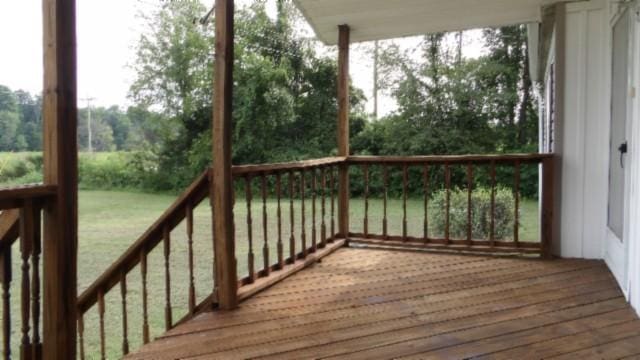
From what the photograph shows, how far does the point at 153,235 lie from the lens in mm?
2895

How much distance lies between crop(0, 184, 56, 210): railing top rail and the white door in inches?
123

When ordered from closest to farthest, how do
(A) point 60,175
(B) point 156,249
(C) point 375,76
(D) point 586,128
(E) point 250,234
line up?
1. (A) point 60,175
2. (E) point 250,234
3. (D) point 586,128
4. (B) point 156,249
5. (C) point 375,76

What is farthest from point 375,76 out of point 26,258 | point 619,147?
point 26,258

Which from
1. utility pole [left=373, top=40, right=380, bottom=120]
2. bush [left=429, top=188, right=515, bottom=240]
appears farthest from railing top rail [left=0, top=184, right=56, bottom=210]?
utility pole [left=373, top=40, right=380, bottom=120]

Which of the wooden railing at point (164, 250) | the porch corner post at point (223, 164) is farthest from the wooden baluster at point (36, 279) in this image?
the porch corner post at point (223, 164)

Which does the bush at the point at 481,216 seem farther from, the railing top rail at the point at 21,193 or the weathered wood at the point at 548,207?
the railing top rail at the point at 21,193

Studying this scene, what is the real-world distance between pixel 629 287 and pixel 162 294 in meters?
4.86

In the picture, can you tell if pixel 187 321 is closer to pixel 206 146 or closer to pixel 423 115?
pixel 206 146

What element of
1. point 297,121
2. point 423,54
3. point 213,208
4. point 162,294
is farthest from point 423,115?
point 213,208

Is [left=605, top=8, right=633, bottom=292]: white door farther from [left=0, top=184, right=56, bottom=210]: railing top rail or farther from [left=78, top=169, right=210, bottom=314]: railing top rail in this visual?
[left=0, top=184, right=56, bottom=210]: railing top rail

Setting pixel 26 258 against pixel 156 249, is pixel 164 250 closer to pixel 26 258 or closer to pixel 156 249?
pixel 26 258

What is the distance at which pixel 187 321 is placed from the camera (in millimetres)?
2811

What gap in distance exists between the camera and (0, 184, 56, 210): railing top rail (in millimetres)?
1687

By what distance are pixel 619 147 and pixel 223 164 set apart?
2625mm
